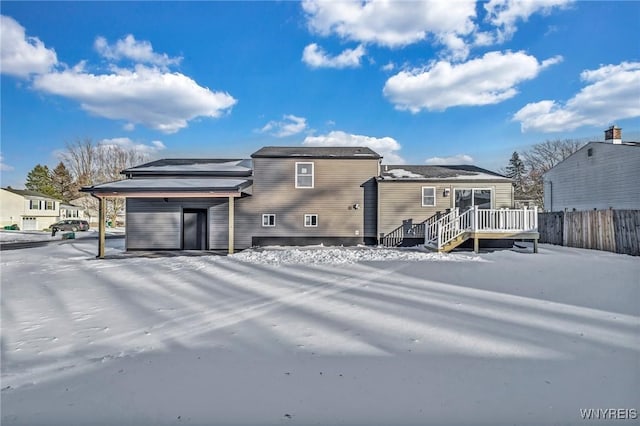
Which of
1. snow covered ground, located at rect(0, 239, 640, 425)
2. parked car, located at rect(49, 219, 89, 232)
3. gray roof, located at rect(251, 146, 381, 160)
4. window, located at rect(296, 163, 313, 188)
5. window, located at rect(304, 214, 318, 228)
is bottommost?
snow covered ground, located at rect(0, 239, 640, 425)

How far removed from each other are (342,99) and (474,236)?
12.2 meters

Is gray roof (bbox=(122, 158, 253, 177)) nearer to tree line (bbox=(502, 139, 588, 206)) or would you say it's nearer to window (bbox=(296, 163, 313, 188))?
window (bbox=(296, 163, 313, 188))

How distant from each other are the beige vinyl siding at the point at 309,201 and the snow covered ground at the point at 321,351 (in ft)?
23.8

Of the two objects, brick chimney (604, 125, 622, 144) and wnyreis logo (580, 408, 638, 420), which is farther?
brick chimney (604, 125, 622, 144)

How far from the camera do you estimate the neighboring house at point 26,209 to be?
121 ft

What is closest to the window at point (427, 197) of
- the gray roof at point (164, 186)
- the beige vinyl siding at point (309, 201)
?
the beige vinyl siding at point (309, 201)

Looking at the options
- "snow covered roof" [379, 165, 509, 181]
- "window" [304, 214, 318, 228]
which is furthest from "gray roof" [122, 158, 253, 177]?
"snow covered roof" [379, 165, 509, 181]

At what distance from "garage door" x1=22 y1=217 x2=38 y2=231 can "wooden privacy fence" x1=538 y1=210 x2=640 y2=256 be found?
52.4 m

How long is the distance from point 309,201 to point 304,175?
123 cm

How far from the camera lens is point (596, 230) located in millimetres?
12703

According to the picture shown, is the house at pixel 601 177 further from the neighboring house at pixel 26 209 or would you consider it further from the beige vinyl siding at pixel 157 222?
the neighboring house at pixel 26 209

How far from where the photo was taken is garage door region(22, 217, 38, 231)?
37897 mm

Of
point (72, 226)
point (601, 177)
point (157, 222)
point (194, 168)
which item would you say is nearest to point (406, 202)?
point (194, 168)

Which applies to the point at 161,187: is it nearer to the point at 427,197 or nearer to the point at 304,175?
the point at 304,175
